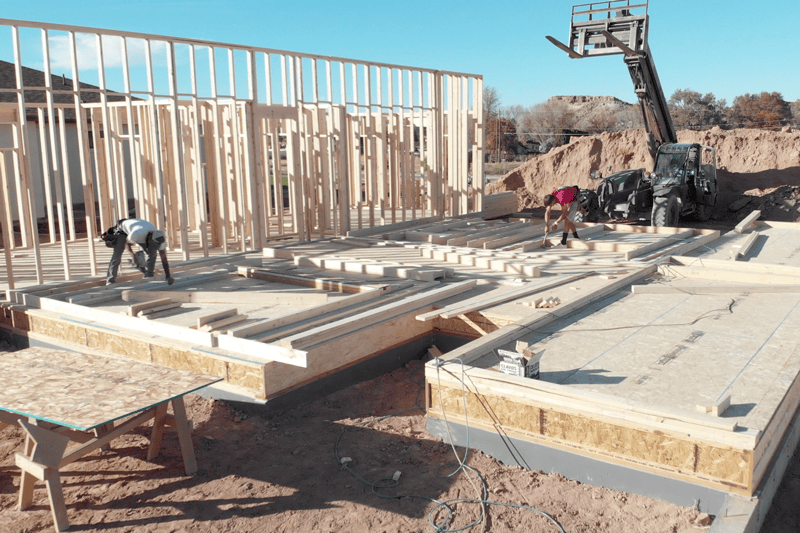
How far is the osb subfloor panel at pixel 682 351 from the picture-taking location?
472 centimetres

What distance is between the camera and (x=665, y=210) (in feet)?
49.3

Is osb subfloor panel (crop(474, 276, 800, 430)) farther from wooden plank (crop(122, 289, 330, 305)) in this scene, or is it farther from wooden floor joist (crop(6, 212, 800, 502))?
wooden plank (crop(122, 289, 330, 305))

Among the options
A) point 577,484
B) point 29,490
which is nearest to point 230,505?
point 29,490

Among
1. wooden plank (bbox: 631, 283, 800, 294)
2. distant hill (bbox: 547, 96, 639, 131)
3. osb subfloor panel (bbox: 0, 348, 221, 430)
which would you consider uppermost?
distant hill (bbox: 547, 96, 639, 131)

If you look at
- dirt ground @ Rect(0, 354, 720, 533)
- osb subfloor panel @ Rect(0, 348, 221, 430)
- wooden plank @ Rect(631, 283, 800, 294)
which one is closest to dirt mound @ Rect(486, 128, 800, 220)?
wooden plank @ Rect(631, 283, 800, 294)

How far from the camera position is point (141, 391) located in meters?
4.79

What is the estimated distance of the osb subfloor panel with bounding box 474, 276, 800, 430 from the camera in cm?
472

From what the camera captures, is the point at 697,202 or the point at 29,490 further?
the point at 697,202

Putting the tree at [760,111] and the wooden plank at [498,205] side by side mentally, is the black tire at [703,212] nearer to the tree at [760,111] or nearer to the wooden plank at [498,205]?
the wooden plank at [498,205]

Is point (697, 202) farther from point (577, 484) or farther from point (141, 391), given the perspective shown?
point (141, 391)

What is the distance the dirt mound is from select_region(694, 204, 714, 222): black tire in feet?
4.73

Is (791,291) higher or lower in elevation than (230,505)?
higher

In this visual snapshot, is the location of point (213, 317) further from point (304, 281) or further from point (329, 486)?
point (329, 486)

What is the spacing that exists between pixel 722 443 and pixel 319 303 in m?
4.61
